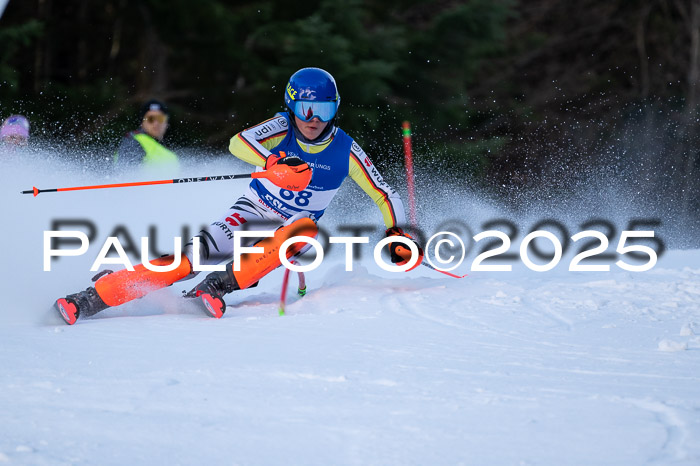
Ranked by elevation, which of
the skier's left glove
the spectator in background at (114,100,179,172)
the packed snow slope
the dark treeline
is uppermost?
the dark treeline

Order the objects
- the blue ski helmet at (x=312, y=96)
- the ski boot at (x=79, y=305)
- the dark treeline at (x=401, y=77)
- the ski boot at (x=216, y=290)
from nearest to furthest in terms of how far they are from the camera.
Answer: the ski boot at (x=79, y=305)
the ski boot at (x=216, y=290)
the blue ski helmet at (x=312, y=96)
the dark treeline at (x=401, y=77)

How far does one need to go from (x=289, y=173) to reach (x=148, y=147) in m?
3.05

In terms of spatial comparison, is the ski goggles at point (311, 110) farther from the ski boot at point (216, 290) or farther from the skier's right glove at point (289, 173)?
the ski boot at point (216, 290)

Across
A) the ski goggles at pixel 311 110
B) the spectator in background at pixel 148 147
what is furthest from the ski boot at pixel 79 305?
the spectator in background at pixel 148 147

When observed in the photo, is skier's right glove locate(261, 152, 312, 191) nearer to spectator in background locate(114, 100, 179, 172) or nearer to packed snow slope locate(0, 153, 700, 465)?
packed snow slope locate(0, 153, 700, 465)

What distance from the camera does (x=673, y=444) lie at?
8.11 ft

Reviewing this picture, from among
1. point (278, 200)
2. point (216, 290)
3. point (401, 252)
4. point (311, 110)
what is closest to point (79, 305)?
point (216, 290)

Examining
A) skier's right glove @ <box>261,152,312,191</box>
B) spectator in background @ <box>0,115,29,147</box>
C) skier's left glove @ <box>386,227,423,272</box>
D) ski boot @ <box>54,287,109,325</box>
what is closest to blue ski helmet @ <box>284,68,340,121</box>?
skier's right glove @ <box>261,152,312,191</box>

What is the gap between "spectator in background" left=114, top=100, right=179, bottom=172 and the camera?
23.6 feet

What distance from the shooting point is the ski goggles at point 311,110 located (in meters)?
4.80

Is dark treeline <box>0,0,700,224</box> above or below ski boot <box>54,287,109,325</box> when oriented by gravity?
above

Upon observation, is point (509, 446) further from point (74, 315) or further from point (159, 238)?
point (159, 238)

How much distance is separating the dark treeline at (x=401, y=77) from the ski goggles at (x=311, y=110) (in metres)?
7.17

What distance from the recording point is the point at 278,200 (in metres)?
5.03
